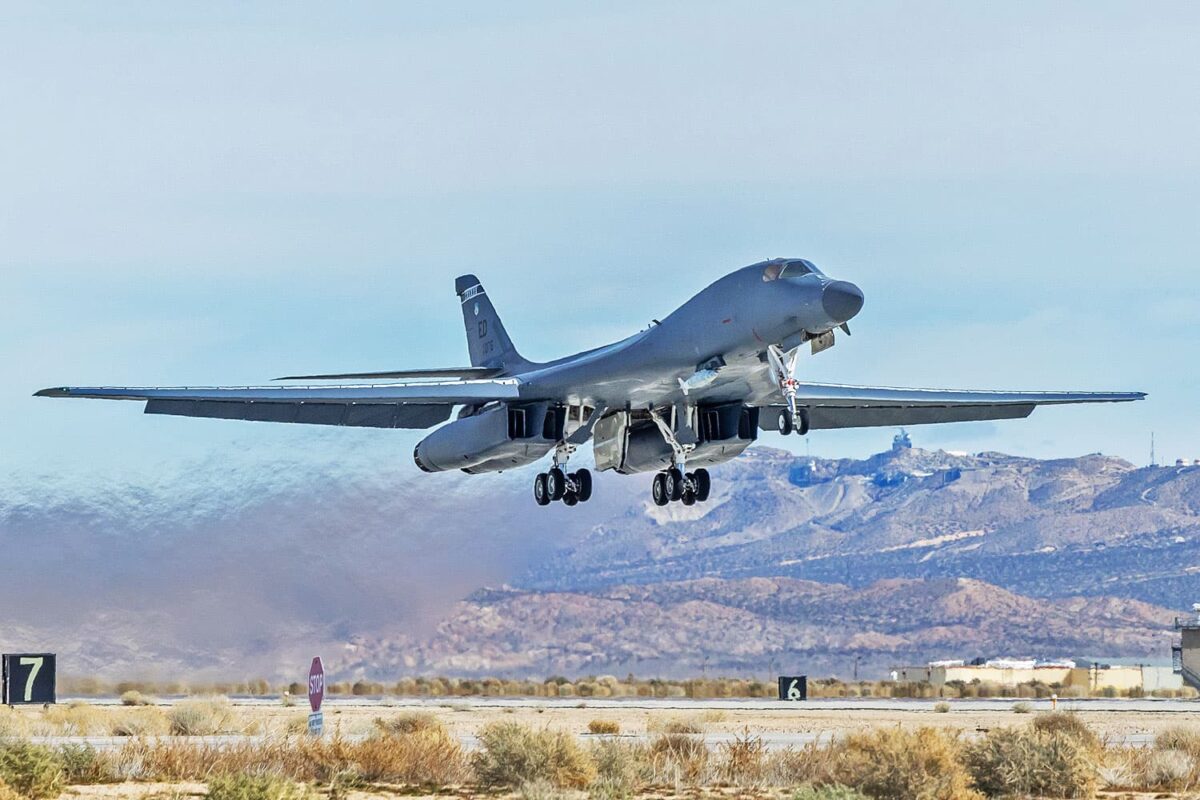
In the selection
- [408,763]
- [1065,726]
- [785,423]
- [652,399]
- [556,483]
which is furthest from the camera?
[1065,726]

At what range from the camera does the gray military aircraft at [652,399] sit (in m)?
33.0

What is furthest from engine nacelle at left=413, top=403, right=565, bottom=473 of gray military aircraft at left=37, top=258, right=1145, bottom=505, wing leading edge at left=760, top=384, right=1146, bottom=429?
wing leading edge at left=760, top=384, right=1146, bottom=429

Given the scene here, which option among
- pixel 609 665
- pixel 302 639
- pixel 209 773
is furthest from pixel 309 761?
pixel 609 665

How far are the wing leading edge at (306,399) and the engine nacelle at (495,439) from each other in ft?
1.65

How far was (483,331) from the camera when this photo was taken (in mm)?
47219

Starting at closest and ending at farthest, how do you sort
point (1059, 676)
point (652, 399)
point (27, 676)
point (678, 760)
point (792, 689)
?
point (678, 760), point (652, 399), point (27, 676), point (792, 689), point (1059, 676)

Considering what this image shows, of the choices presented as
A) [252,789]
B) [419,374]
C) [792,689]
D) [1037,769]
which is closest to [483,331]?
[419,374]

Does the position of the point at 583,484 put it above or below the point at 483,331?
below

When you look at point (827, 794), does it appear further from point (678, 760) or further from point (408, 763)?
point (408, 763)

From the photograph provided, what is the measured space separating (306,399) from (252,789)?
15244mm

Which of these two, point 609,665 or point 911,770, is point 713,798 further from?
point 609,665

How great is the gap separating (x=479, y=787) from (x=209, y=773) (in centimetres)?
430

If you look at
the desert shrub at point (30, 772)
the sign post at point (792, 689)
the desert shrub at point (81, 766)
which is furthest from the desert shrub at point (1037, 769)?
the sign post at point (792, 689)

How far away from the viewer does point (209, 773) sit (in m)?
30.9
